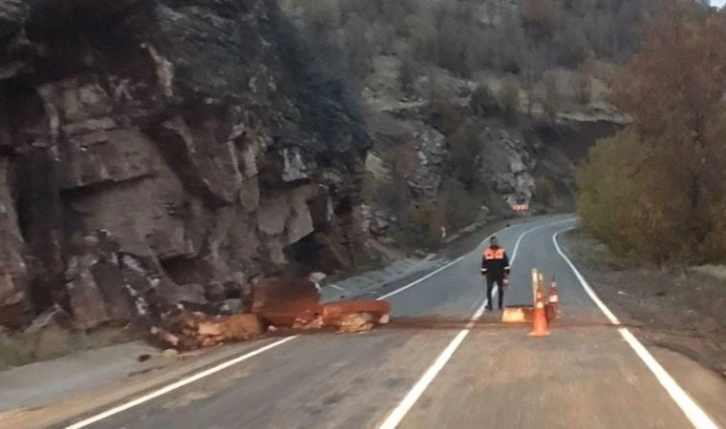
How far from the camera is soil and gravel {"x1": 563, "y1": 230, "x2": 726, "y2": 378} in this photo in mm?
16000

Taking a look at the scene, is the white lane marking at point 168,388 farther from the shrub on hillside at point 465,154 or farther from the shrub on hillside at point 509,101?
the shrub on hillside at point 509,101

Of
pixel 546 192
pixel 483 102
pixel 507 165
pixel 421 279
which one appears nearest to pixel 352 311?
pixel 421 279

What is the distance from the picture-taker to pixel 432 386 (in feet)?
39.8

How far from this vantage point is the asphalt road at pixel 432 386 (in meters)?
10.0

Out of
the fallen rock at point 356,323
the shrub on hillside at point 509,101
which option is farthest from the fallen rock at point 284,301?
the shrub on hillside at point 509,101

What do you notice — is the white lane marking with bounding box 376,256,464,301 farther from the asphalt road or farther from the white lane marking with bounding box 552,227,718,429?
the asphalt road

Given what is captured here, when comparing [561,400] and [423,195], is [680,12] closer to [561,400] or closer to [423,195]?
[561,400]

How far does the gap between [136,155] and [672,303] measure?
14008 millimetres

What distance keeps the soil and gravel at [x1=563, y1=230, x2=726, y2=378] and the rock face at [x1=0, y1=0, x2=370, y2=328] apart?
10585 millimetres

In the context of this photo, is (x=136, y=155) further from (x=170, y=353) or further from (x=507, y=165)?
(x=507, y=165)

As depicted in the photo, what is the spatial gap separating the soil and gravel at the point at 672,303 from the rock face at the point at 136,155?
10585 millimetres

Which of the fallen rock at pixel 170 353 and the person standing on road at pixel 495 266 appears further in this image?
the person standing on road at pixel 495 266

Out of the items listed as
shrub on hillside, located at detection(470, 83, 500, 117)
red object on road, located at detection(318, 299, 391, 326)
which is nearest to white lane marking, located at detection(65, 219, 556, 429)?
red object on road, located at detection(318, 299, 391, 326)

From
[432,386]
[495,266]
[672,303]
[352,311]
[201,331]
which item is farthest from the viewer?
[672,303]
